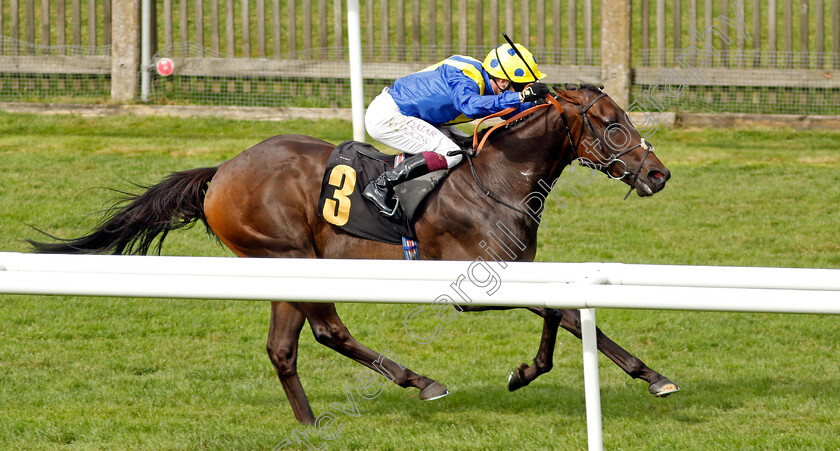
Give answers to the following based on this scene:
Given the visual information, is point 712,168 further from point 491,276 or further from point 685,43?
point 491,276

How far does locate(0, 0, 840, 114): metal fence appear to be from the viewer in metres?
10.1

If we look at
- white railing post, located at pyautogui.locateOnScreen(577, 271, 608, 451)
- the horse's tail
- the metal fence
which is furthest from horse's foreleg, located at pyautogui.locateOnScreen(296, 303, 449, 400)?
the metal fence

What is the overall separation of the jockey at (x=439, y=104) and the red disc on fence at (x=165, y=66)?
6.25 meters

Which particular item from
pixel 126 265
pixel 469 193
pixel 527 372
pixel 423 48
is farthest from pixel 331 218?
pixel 423 48

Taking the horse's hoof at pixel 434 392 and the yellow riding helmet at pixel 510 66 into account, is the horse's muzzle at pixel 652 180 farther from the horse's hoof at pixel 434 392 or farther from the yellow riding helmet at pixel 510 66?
the horse's hoof at pixel 434 392

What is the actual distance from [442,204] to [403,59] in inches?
258

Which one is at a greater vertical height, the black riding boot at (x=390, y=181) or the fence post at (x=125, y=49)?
the fence post at (x=125, y=49)

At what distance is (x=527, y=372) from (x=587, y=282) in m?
1.95

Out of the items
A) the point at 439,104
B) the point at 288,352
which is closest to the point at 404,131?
the point at 439,104

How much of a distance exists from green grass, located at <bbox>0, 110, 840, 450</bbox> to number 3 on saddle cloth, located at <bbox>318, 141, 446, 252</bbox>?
829mm

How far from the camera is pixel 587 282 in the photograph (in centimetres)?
243

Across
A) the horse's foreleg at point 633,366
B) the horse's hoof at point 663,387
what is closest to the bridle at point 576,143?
the horse's foreleg at point 633,366

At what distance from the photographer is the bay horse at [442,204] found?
4.28m

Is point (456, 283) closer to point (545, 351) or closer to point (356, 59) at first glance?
point (545, 351)
